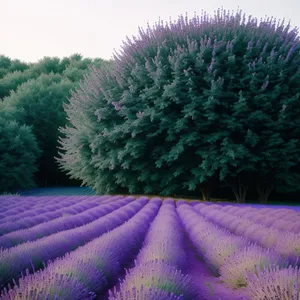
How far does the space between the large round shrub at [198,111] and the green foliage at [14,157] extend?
23.1ft

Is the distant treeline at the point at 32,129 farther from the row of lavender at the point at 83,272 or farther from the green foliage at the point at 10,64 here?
the row of lavender at the point at 83,272

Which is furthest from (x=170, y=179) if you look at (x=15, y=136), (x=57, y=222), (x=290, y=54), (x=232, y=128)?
(x=15, y=136)

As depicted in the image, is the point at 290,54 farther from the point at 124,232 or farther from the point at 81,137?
the point at 124,232

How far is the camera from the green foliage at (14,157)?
68.5 ft

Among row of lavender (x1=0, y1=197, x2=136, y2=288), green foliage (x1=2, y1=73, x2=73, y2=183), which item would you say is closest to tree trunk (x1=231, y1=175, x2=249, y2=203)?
row of lavender (x1=0, y1=197, x2=136, y2=288)

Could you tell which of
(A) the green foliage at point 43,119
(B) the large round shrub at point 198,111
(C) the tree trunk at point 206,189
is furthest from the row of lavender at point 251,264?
(A) the green foliage at point 43,119

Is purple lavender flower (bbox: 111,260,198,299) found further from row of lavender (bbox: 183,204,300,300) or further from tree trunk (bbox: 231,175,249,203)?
tree trunk (bbox: 231,175,249,203)

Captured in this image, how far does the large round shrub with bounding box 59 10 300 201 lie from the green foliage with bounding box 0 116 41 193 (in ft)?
23.1

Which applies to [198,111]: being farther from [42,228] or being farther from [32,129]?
[32,129]

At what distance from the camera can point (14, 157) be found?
21.7 m

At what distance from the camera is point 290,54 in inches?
560

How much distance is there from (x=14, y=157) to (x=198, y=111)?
13.9m

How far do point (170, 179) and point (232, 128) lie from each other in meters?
3.40

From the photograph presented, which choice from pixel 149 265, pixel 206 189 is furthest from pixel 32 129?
pixel 149 265
